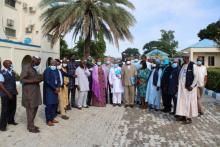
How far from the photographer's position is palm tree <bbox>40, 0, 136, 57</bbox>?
18.6 meters

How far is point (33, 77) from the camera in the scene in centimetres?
727

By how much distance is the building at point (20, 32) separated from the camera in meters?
21.6

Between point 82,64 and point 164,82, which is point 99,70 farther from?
point 164,82

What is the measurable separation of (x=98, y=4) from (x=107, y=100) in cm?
839

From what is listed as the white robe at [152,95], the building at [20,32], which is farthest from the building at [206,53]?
the white robe at [152,95]

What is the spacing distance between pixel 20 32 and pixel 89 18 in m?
10.5

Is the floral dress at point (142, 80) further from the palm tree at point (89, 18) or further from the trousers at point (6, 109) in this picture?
the palm tree at point (89, 18)

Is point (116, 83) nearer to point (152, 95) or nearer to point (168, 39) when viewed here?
point (152, 95)

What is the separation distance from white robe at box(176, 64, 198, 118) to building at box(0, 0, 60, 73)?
14.2 metres

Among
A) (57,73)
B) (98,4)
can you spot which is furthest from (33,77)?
(98,4)

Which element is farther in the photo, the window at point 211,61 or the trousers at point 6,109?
the window at point 211,61

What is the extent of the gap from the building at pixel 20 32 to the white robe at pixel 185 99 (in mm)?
14182

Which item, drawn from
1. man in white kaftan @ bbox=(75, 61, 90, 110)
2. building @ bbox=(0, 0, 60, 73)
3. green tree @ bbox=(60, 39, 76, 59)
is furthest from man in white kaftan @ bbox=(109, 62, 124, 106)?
green tree @ bbox=(60, 39, 76, 59)

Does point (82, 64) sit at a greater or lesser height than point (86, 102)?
greater
